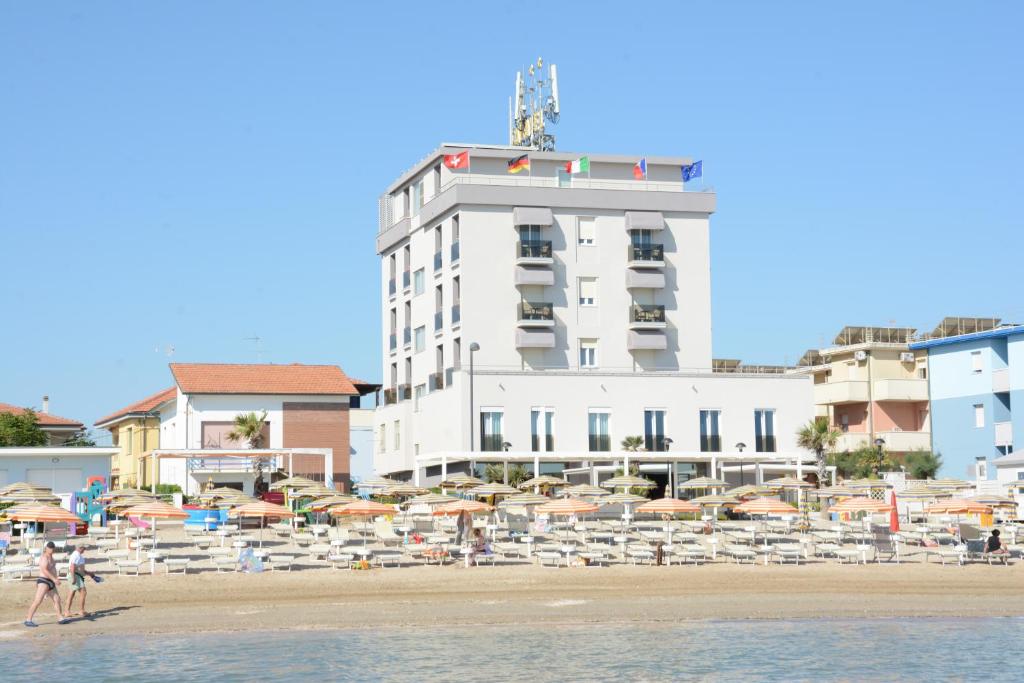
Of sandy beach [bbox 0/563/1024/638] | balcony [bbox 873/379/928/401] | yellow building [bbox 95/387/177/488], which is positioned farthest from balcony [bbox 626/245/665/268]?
sandy beach [bbox 0/563/1024/638]

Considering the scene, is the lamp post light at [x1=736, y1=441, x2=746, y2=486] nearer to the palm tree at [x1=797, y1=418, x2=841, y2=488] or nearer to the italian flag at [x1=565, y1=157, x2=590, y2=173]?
the palm tree at [x1=797, y1=418, x2=841, y2=488]

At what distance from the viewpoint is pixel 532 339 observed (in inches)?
2704

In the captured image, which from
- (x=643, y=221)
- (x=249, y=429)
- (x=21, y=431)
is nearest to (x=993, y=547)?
(x=643, y=221)

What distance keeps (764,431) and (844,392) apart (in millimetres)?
11216

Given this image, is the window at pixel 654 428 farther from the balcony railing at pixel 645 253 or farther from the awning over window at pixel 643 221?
the awning over window at pixel 643 221

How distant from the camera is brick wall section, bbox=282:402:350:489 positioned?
70625 millimetres

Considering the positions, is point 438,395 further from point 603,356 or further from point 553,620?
point 553,620

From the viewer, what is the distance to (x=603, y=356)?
230 ft

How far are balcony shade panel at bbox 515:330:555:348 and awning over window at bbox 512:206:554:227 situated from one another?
5.45 m

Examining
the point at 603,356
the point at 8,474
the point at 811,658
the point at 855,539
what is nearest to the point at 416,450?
the point at 603,356

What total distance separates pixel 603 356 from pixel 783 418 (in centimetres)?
965

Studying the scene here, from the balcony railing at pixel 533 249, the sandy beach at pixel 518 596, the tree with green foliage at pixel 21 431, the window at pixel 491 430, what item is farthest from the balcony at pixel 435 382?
the sandy beach at pixel 518 596

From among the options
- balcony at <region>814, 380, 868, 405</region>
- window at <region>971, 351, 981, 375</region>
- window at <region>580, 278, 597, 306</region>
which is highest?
window at <region>580, 278, 597, 306</region>

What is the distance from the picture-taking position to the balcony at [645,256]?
7025 cm
